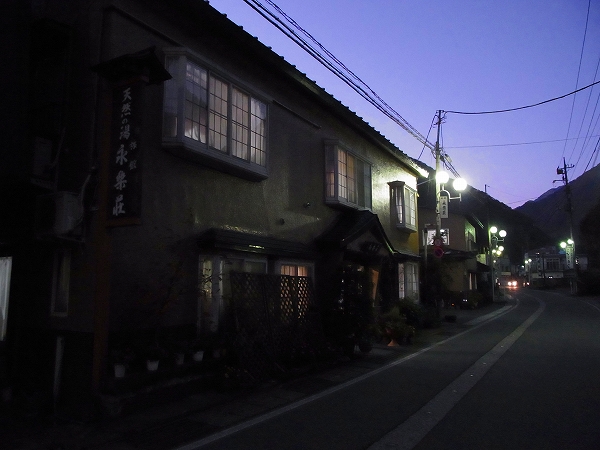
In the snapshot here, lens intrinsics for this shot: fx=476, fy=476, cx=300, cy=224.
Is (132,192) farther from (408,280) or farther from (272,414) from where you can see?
(408,280)

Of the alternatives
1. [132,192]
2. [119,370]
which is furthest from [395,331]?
[132,192]

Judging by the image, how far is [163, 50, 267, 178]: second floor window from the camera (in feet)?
28.3

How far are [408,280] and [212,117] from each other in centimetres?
1310

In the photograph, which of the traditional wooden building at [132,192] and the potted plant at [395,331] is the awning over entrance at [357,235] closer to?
the traditional wooden building at [132,192]

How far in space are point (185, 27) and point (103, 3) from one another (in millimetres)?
1733

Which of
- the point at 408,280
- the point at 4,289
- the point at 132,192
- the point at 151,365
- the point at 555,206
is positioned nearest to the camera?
the point at 132,192

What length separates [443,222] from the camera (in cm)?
3847

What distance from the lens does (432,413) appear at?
6.89 metres

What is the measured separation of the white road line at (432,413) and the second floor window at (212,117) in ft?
18.7

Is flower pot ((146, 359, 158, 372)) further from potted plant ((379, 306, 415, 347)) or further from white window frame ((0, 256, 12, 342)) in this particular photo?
potted plant ((379, 306, 415, 347))

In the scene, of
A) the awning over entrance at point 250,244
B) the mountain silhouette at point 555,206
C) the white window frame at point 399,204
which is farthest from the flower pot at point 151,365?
the mountain silhouette at point 555,206

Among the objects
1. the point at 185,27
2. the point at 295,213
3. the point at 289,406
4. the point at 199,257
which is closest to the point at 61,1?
the point at 185,27

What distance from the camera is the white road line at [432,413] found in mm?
5684

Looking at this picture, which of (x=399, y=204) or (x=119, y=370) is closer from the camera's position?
(x=119, y=370)
